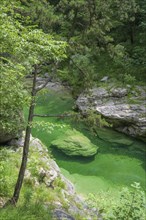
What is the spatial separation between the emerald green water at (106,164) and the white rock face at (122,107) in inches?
31.5

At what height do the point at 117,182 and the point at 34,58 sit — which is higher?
the point at 34,58

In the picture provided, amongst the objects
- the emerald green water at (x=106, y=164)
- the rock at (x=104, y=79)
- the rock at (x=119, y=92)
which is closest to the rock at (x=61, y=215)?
the emerald green water at (x=106, y=164)

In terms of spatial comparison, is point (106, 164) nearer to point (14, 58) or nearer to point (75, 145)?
point (75, 145)

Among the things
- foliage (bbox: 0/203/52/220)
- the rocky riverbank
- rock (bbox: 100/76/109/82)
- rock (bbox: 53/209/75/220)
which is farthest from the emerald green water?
rock (bbox: 100/76/109/82)

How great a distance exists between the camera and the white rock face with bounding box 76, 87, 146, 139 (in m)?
20.4

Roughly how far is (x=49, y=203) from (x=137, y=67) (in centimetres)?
1880

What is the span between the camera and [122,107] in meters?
21.1

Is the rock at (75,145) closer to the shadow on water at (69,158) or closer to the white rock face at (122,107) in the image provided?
the shadow on water at (69,158)

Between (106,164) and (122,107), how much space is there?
5.21 metres

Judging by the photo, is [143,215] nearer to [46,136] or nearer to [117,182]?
[117,182]

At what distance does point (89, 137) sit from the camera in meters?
20.5

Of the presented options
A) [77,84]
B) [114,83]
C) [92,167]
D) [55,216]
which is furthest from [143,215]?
Answer: [77,84]

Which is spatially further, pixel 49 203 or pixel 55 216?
pixel 49 203

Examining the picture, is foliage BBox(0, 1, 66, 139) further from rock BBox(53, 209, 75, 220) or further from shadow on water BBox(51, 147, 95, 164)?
Answer: shadow on water BBox(51, 147, 95, 164)
